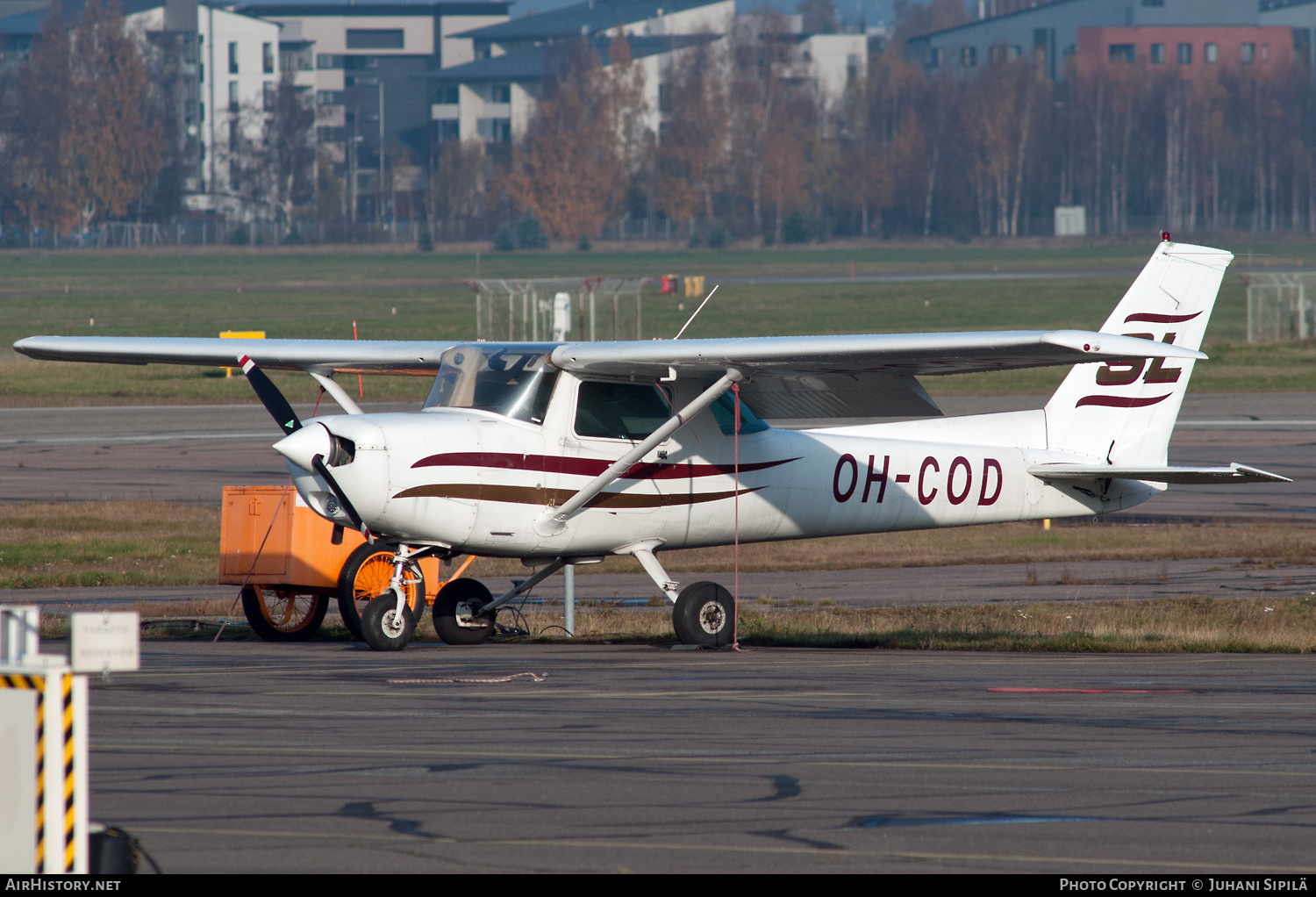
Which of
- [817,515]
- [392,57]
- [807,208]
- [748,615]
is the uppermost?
[392,57]

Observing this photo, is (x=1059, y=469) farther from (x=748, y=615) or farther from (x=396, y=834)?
(x=396, y=834)

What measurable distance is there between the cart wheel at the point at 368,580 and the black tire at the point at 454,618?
45 centimetres

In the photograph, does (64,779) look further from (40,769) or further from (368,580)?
(368,580)

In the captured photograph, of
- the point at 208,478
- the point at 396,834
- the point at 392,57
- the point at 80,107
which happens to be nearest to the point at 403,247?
the point at 80,107

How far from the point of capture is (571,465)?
13.4 m

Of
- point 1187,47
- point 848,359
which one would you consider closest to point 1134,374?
point 848,359

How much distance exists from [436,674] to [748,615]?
4.83 meters

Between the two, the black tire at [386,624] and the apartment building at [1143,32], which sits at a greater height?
the apartment building at [1143,32]

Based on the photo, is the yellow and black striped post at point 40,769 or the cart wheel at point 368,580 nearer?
the yellow and black striped post at point 40,769

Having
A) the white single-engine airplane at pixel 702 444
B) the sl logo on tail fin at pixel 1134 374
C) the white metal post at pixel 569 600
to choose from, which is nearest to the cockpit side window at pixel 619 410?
the white single-engine airplane at pixel 702 444

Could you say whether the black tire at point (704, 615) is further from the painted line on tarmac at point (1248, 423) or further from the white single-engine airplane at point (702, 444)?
the painted line on tarmac at point (1248, 423)

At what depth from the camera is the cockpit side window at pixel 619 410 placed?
1358 centimetres

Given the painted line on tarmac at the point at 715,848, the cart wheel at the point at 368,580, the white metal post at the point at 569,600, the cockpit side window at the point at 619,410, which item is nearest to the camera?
the painted line on tarmac at the point at 715,848
